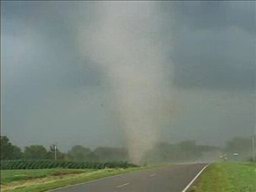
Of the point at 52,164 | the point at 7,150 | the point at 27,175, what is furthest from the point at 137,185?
the point at 7,150

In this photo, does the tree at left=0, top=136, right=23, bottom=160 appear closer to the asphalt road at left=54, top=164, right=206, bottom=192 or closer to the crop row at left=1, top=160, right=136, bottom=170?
the crop row at left=1, top=160, right=136, bottom=170

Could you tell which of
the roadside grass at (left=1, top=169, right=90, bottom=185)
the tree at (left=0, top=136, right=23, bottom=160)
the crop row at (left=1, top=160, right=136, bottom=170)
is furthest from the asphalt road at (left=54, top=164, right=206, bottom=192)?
the tree at (left=0, top=136, right=23, bottom=160)

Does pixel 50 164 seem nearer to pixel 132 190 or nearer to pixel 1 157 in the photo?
pixel 1 157

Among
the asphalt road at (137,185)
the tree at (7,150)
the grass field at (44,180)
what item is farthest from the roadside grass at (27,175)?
the tree at (7,150)

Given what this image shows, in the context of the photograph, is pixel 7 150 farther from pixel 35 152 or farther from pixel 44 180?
pixel 44 180

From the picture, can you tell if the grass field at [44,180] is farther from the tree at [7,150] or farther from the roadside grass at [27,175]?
the tree at [7,150]

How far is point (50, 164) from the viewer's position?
111312mm

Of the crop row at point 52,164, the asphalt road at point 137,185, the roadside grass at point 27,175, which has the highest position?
the crop row at point 52,164

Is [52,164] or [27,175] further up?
[52,164]

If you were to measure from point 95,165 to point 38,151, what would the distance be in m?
54.1

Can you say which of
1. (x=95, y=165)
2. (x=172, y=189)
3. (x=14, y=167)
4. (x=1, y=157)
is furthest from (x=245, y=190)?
(x=1, y=157)

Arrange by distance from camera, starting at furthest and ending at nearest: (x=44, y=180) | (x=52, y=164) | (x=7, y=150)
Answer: (x=7, y=150) < (x=52, y=164) < (x=44, y=180)

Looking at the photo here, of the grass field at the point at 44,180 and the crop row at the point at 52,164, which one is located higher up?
the crop row at the point at 52,164

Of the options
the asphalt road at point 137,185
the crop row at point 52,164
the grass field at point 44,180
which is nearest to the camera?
the asphalt road at point 137,185
